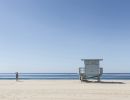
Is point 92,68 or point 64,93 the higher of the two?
point 92,68

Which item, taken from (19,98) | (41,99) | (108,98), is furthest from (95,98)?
(19,98)

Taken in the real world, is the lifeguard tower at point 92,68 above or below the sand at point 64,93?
above

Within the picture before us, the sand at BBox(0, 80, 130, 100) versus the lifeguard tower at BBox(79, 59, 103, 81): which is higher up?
the lifeguard tower at BBox(79, 59, 103, 81)

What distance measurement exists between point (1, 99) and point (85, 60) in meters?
17.9

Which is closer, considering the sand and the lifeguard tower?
the sand

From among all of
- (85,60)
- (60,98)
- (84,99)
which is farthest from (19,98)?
(85,60)

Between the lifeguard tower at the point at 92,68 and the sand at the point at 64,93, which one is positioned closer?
the sand at the point at 64,93

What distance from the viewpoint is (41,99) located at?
15.8m

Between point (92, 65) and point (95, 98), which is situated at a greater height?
point (92, 65)

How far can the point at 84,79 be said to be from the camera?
33.5 metres

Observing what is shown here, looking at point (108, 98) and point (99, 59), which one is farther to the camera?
point (99, 59)

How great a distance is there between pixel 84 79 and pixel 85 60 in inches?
95.6

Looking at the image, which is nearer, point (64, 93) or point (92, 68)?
point (64, 93)

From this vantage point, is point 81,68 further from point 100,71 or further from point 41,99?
point 41,99
